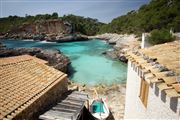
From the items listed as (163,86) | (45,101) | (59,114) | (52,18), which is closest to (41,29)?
(52,18)

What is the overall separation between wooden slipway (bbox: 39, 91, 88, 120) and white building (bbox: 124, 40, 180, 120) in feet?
10.4

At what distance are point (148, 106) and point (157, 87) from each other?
59.4 inches

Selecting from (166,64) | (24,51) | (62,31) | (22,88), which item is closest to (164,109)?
(166,64)

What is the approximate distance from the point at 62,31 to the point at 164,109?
3835 inches

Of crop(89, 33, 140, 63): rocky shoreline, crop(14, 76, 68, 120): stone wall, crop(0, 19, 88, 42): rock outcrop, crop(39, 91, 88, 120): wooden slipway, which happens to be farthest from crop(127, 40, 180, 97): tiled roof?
crop(0, 19, 88, 42): rock outcrop

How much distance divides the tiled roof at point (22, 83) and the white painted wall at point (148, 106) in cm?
504

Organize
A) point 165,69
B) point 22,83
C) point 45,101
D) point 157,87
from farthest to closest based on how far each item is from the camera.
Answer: point 45,101 → point 22,83 → point 157,87 → point 165,69

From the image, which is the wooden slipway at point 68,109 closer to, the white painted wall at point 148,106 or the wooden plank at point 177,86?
the white painted wall at point 148,106

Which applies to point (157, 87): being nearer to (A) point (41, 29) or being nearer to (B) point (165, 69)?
(B) point (165, 69)

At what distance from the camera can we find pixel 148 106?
739cm

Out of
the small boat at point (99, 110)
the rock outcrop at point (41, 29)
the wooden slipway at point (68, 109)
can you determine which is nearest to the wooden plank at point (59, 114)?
the wooden slipway at point (68, 109)

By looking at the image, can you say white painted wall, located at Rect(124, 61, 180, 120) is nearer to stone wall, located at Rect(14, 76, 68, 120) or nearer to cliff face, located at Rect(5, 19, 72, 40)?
stone wall, located at Rect(14, 76, 68, 120)

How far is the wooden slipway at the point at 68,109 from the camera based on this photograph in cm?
1047

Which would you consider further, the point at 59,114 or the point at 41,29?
the point at 41,29
